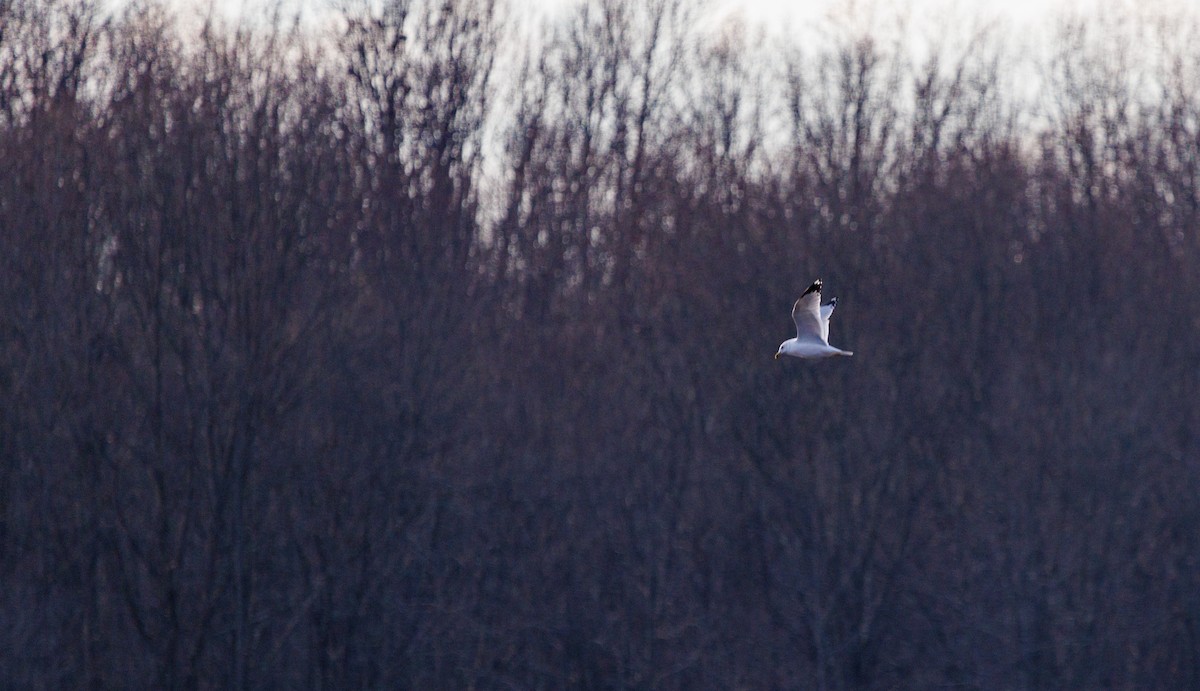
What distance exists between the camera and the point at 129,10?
2250 centimetres

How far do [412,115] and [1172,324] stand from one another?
10.3 metres

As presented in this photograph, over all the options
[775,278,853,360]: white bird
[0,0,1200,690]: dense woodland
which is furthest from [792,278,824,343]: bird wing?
[0,0,1200,690]: dense woodland

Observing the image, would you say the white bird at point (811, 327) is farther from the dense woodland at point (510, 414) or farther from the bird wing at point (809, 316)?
the dense woodland at point (510, 414)

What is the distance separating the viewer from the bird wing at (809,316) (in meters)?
12.2

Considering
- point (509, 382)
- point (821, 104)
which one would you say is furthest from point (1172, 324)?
point (509, 382)

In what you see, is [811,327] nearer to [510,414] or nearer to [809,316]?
[809,316]

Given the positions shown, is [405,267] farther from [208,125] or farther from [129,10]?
[129,10]

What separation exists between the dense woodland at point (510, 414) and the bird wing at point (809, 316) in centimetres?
670

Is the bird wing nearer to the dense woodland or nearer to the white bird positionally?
the white bird

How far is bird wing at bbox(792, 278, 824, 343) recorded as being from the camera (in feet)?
39.9

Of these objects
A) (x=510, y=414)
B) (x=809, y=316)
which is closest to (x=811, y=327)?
(x=809, y=316)

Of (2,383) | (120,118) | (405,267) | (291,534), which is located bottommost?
(291,534)

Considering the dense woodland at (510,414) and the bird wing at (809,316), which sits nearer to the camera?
the bird wing at (809,316)

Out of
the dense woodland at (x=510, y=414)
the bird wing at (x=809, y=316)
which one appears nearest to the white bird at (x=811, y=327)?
the bird wing at (x=809, y=316)
